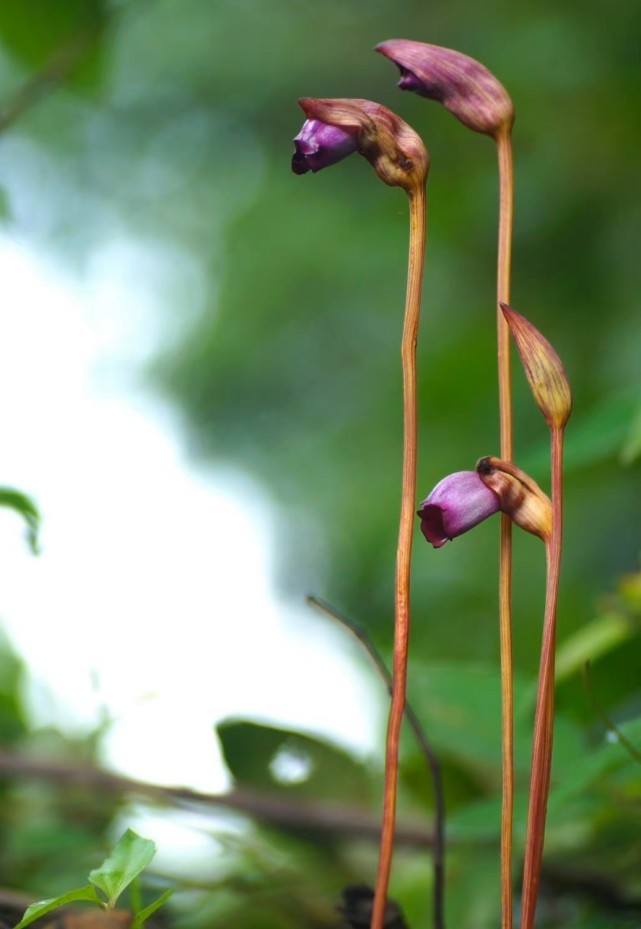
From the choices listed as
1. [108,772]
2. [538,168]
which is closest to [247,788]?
[108,772]

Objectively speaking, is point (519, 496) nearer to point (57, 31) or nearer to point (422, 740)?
point (422, 740)

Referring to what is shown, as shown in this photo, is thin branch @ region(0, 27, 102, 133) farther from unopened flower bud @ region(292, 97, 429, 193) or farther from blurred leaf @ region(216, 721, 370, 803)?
unopened flower bud @ region(292, 97, 429, 193)

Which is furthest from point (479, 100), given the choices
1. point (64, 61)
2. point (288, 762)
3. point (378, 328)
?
point (378, 328)

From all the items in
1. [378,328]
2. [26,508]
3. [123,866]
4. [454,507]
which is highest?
[378,328]

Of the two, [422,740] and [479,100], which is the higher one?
[479,100]

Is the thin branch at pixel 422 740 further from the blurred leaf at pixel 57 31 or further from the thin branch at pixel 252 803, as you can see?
the blurred leaf at pixel 57 31

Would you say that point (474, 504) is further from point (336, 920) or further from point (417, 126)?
point (417, 126)
